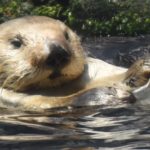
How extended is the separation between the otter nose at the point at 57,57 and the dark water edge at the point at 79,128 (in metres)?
0.42

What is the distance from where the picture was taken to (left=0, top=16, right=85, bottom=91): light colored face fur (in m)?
5.82

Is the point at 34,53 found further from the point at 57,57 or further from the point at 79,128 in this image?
the point at 79,128

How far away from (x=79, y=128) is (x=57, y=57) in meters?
0.85

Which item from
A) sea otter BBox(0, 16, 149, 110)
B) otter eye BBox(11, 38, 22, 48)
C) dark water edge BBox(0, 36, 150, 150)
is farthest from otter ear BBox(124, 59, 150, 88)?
otter eye BBox(11, 38, 22, 48)

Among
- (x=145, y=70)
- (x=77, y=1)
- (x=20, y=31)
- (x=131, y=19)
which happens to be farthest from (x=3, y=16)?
(x=145, y=70)

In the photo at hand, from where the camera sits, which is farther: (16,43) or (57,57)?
(16,43)

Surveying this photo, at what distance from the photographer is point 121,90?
5.63 m

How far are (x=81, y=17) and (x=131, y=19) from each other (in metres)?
1.06

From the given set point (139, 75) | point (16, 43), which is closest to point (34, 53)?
point (16, 43)

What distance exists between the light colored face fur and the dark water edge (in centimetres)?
34

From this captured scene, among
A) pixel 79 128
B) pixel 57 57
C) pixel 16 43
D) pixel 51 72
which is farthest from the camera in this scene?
pixel 16 43

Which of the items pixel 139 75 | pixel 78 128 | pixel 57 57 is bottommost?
pixel 78 128

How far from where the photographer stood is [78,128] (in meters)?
5.06

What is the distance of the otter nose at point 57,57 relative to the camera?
5.63m
